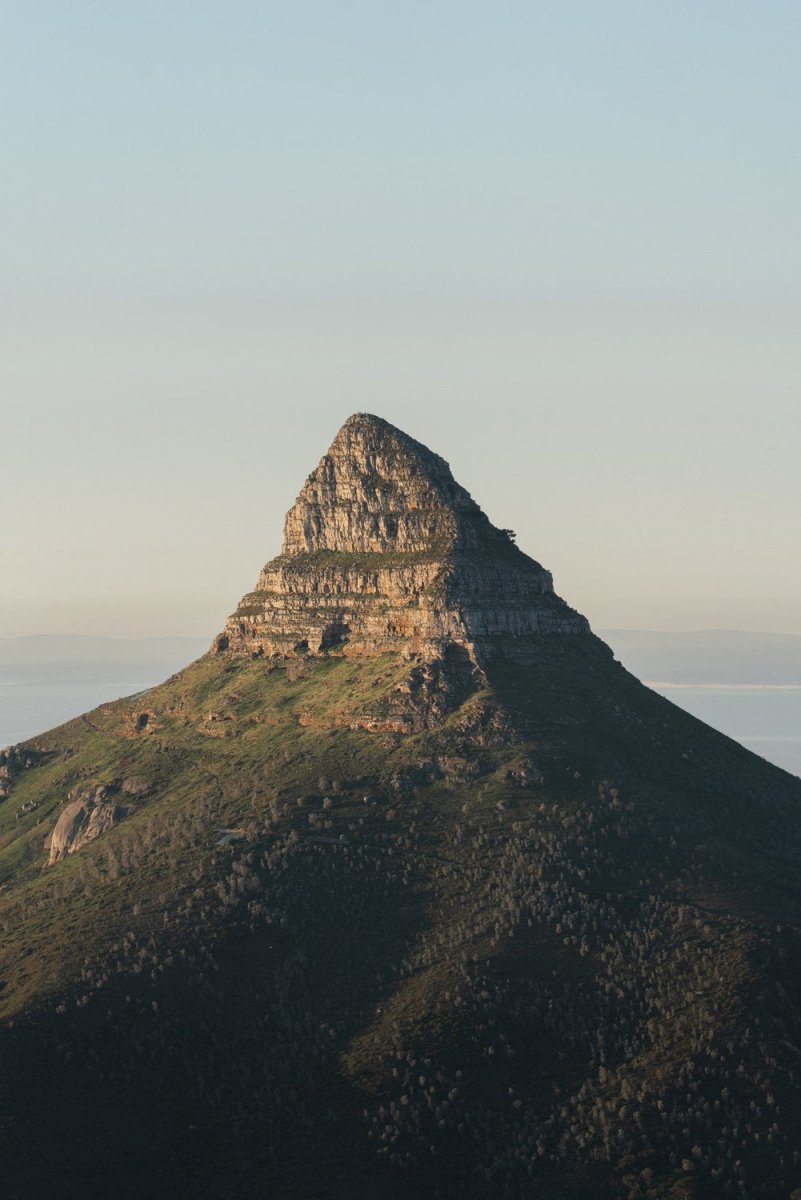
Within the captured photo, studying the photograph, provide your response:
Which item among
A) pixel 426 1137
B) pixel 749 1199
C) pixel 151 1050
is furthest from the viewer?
pixel 151 1050

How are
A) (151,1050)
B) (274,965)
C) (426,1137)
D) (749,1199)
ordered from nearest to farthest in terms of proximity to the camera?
(749,1199), (426,1137), (151,1050), (274,965)

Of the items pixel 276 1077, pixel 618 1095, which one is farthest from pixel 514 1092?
pixel 276 1077

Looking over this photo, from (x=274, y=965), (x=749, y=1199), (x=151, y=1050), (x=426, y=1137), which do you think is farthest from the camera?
(x=274, y=965)

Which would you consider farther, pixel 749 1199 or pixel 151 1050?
pixel 151 1050

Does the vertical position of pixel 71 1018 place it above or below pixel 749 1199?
above

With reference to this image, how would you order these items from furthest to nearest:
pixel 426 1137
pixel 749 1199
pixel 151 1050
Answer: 1. pixel 151 1050
2. pixel 426 1137
3. pixel 749 1199

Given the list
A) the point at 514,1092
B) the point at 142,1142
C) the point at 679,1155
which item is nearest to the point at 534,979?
the point at 514,1092

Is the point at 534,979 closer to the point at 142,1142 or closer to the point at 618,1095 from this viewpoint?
the point at 618,1095

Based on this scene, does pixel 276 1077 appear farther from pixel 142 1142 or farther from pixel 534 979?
pixel 534 979

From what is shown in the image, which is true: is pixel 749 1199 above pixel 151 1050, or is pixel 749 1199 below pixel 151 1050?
below
